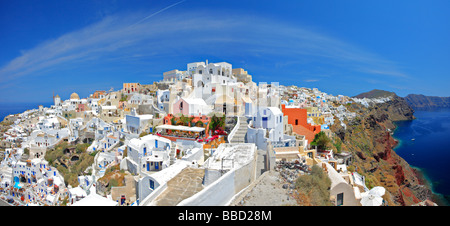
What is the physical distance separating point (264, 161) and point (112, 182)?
29.7 feet

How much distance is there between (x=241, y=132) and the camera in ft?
54.7

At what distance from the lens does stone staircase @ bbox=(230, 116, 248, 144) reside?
51.1 feet

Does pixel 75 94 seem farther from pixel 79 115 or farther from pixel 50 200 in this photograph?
pixel 50 200

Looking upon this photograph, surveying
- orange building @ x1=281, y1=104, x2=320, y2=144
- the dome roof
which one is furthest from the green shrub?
the dome roof

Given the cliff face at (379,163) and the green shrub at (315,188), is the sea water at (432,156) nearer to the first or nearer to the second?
the cliff face at (379,163)

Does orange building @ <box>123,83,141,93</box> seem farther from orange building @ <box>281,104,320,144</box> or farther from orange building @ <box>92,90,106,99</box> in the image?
orange building @ <box>281,104,320,144</box>

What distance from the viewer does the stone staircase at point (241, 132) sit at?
15587 mm

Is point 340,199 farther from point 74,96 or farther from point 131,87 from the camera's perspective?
point 74,96

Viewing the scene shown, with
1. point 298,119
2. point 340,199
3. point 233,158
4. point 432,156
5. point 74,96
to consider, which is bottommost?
point 432,156

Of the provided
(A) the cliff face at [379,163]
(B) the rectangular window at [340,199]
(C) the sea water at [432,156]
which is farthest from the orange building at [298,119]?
(C) the sea water at [432,156]

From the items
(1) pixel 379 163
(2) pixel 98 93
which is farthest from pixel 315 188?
(2) pixel 98 93

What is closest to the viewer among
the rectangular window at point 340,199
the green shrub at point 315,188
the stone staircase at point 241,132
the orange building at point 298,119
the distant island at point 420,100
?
the green shrub at point 315,188

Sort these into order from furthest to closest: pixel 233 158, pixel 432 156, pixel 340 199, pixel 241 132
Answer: pixel 432 156 → pixel 241 132 → pixel 233 158 → pixel 340 199

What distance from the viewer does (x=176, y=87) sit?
26.2 m
